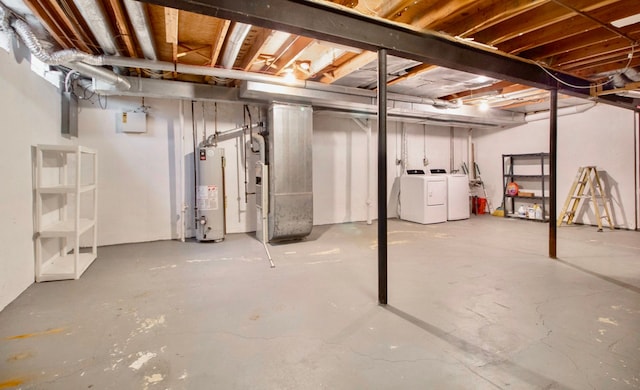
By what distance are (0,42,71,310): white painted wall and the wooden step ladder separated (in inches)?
315

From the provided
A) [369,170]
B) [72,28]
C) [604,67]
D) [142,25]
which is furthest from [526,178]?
[72,28]

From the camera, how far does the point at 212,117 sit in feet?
17.2

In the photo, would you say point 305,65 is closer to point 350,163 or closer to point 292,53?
point 292,53

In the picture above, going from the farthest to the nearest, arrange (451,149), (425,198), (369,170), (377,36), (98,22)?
(451,149) → (369,170) → (425,198) → (98,22) → (377,36)

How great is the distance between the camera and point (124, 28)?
289 centimetres

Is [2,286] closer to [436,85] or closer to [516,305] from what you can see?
[516,305]

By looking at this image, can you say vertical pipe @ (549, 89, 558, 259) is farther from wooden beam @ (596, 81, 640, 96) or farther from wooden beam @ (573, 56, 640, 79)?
wooden beam @ (596, 81, 640, 96)

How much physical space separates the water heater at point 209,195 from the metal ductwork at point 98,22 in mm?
1814

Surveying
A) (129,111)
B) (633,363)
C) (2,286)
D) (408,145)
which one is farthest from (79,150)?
(408,145)

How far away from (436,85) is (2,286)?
5.41m

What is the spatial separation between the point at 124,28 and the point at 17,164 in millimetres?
1529

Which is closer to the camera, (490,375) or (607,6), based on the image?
(490,375)

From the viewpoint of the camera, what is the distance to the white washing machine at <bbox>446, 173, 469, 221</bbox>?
6691mm

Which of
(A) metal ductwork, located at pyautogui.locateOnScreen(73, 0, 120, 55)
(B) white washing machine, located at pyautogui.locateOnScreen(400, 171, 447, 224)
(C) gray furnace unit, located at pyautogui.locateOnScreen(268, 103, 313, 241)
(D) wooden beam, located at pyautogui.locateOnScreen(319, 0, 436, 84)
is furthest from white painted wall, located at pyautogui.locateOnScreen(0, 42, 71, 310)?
(B) white washing machine, located at pyautogui.locateOnScreen(400, 171, 447, 224)
